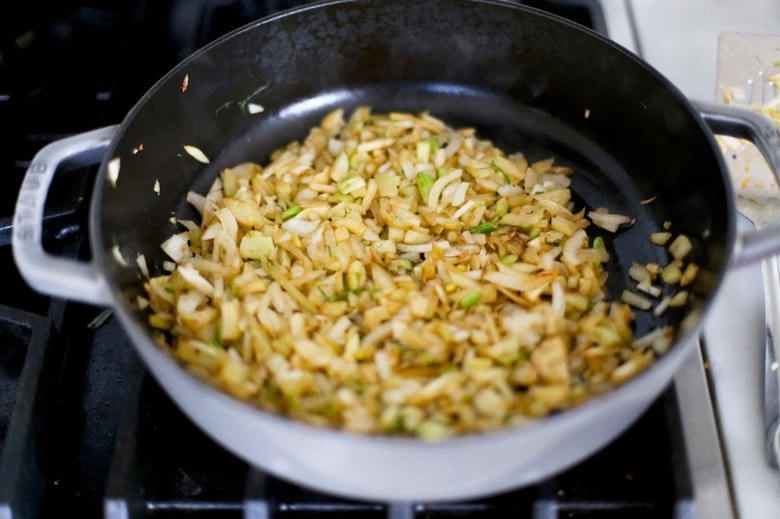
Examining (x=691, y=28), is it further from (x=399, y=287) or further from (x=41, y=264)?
(x=41, y=264)

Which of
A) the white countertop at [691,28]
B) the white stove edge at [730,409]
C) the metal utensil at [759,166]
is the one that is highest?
the white countertop at [691,28]

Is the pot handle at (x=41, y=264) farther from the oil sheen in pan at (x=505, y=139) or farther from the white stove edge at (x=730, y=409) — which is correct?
the white stove edge at (x=730, y=409)

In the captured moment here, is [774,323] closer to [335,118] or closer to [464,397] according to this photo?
[464,397]

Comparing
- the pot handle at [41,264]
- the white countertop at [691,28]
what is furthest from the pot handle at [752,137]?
the pot handle at [41,264]

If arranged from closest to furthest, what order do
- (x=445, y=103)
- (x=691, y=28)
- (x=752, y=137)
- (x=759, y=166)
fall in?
(x=752, y=137) < (x=759, y=166) < (x=445, y=103) < (x=691, y=28)

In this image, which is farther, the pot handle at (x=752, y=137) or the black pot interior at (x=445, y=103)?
the black pot interior at (x=445, y=103)

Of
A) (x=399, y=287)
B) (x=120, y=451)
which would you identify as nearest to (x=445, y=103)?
(x=399, y=287)
